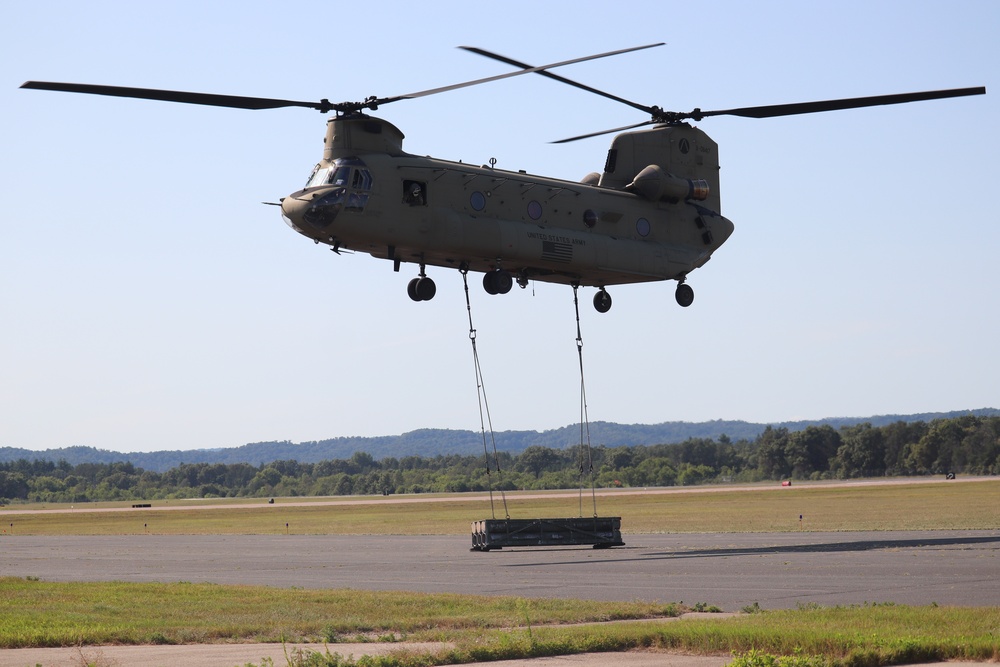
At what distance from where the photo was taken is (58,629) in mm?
18594

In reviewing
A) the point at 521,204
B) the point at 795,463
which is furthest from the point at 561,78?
the point at 795,463

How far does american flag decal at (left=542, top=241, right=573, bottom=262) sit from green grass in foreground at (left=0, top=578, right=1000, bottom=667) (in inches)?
481

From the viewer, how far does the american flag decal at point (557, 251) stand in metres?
33.2

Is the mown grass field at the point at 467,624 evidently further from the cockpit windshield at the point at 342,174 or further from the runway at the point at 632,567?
the cockpit windshield at the point at 342,174

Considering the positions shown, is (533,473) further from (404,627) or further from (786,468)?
(404,627)

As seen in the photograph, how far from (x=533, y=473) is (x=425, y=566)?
136343mm

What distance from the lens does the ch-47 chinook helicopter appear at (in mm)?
29516

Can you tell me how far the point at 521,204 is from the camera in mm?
33000

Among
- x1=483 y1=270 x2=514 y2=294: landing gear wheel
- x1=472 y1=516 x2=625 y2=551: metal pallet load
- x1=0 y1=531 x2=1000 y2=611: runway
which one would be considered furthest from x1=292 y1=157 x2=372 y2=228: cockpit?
x1=472 y1=516 x2=625 y2=551: metal pallet load

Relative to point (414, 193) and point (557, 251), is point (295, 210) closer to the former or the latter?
point (414, 193)

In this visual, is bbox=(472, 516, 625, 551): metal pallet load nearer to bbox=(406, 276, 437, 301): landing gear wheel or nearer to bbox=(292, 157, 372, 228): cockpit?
bbox=(406, 276, 437, 301): landing gear wheel

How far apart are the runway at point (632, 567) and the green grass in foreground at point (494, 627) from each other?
2.40m

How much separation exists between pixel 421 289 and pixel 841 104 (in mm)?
11640


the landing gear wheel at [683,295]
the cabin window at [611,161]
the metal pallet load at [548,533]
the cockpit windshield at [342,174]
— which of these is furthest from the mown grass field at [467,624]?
the cabin window at [611,161]
